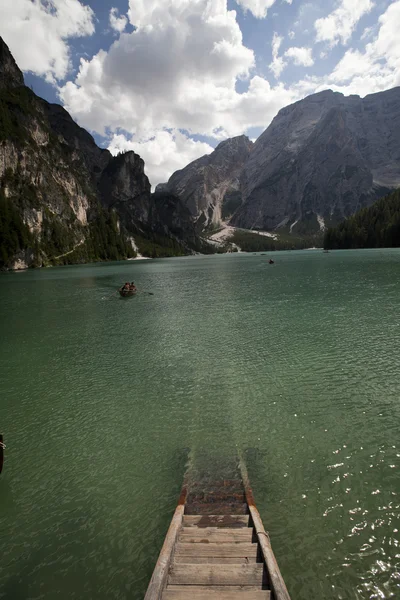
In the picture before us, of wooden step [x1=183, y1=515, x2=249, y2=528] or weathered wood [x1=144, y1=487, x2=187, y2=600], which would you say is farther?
wooden step [x1=183, y1=515, x2=249, y2=528]

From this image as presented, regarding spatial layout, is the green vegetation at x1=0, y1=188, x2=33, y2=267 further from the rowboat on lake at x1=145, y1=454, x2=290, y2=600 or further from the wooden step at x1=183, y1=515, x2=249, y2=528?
the rowboat on lake at x1=145, y1=454, x2=290, y2=600

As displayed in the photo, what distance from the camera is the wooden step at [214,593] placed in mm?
6694

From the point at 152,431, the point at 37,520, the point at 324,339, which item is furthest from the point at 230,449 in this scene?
the point at 324,339

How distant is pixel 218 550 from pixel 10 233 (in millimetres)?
211910

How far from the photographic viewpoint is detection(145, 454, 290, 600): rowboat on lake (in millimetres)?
6750

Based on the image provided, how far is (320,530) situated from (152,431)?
29.9 feet

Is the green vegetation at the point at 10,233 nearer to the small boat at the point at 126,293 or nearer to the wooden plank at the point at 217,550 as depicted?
the small boat at the point at 126,293

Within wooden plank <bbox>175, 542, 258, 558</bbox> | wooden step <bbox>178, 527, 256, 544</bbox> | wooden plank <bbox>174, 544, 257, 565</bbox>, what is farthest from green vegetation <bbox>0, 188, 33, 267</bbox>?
wooden plank <bbox>174, 544, 257, 565</bbox>

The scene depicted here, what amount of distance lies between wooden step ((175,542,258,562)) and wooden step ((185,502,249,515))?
6.04 feet

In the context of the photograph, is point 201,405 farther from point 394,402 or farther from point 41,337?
point 41,337

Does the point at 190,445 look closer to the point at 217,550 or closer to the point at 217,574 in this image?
the point at 217,550

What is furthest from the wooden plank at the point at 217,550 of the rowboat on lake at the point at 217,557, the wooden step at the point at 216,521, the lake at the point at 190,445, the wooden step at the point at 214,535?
the lake at the point at 190,445

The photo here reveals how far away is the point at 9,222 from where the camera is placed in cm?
18850

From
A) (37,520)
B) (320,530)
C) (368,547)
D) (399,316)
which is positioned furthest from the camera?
(399,316)
